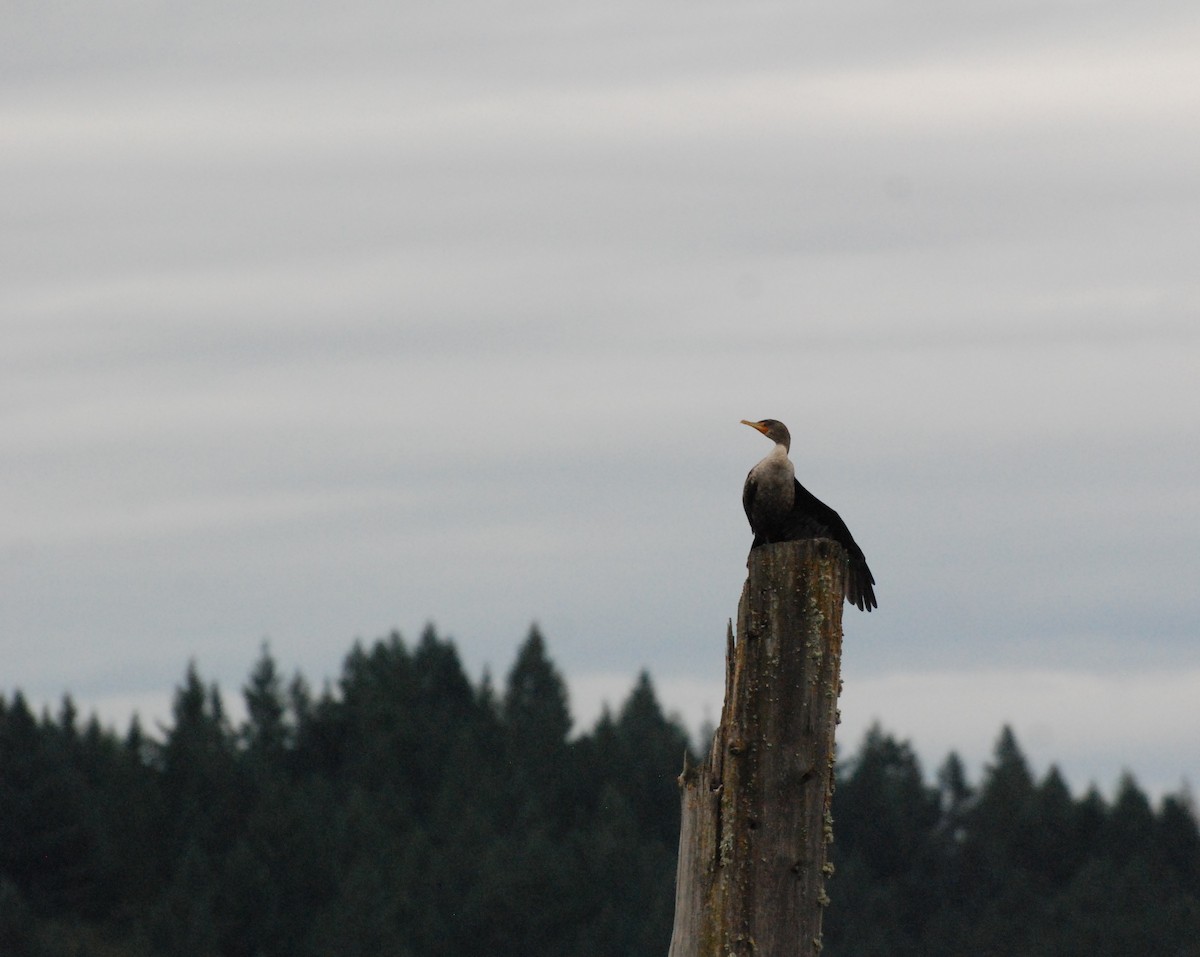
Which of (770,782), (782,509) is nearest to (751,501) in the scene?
(782,509)

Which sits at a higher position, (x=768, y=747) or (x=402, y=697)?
(x=402, y=697)

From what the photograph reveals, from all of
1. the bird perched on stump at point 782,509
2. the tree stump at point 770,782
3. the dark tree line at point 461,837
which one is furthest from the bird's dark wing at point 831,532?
the dark tree line at point 461,837

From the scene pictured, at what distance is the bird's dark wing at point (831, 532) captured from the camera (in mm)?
15562

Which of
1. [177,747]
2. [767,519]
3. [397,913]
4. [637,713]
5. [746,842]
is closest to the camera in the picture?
[746,842]

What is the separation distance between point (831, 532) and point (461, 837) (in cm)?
9704

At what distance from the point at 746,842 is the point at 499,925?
98.5 m

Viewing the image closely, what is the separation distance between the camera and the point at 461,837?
112062mm

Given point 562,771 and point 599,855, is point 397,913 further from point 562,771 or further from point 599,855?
point 562,771

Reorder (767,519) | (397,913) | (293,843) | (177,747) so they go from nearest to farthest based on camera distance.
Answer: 1. (767,519)
2. (397,913)
3. (293,843)
4. (177,747)

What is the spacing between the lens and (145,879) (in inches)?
4631

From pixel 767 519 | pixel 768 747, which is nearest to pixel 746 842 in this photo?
pixel 768 747

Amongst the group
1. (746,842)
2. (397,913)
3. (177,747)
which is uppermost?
(177,747)

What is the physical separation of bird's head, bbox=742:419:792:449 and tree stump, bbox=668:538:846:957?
7.86m

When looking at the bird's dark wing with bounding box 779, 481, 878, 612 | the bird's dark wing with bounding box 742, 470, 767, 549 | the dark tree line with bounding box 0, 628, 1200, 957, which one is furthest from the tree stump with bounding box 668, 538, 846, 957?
the dark tree line with bounding box 0, 628, 1200, 957
